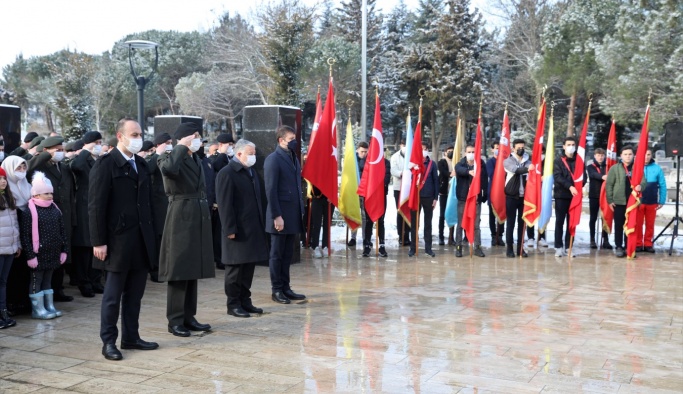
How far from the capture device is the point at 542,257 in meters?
11.9

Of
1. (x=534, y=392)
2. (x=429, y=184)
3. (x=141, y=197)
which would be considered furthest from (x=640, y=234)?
(x=141, y=197)

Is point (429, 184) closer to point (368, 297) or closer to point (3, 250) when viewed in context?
point (368, 297)

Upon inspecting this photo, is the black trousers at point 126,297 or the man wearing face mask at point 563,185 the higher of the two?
the man wearing face mask at point 563,185

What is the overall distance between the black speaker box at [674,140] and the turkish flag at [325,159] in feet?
20.8

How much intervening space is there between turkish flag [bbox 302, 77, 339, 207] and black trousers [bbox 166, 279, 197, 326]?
4.53m

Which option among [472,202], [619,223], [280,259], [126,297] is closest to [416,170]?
[472,202]

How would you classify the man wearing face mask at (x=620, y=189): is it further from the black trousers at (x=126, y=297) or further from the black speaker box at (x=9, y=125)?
A: the black speaker box at (x=9, y=125)

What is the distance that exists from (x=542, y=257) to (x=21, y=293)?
8055mm

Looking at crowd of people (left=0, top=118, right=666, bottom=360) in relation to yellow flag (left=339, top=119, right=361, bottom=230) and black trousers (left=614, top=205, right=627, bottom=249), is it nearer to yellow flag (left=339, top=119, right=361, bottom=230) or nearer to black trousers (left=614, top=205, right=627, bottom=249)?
yellow flag (left=339, top=119, right=361, bottom=230)

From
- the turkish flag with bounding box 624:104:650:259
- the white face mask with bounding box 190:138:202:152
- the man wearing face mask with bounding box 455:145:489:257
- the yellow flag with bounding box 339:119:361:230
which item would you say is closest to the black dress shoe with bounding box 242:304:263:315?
the white face mask with bounding box 190:138:202:152

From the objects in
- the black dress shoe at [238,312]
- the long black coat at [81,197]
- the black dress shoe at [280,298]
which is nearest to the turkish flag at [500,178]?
the black dress shoe at [280,298]

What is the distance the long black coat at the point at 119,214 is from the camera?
5.55 metres

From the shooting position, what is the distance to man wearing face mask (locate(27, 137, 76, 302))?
7531mm

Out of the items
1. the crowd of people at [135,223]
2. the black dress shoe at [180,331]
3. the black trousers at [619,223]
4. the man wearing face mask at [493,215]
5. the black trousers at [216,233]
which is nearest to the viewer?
the crowd of people at [135,223]
